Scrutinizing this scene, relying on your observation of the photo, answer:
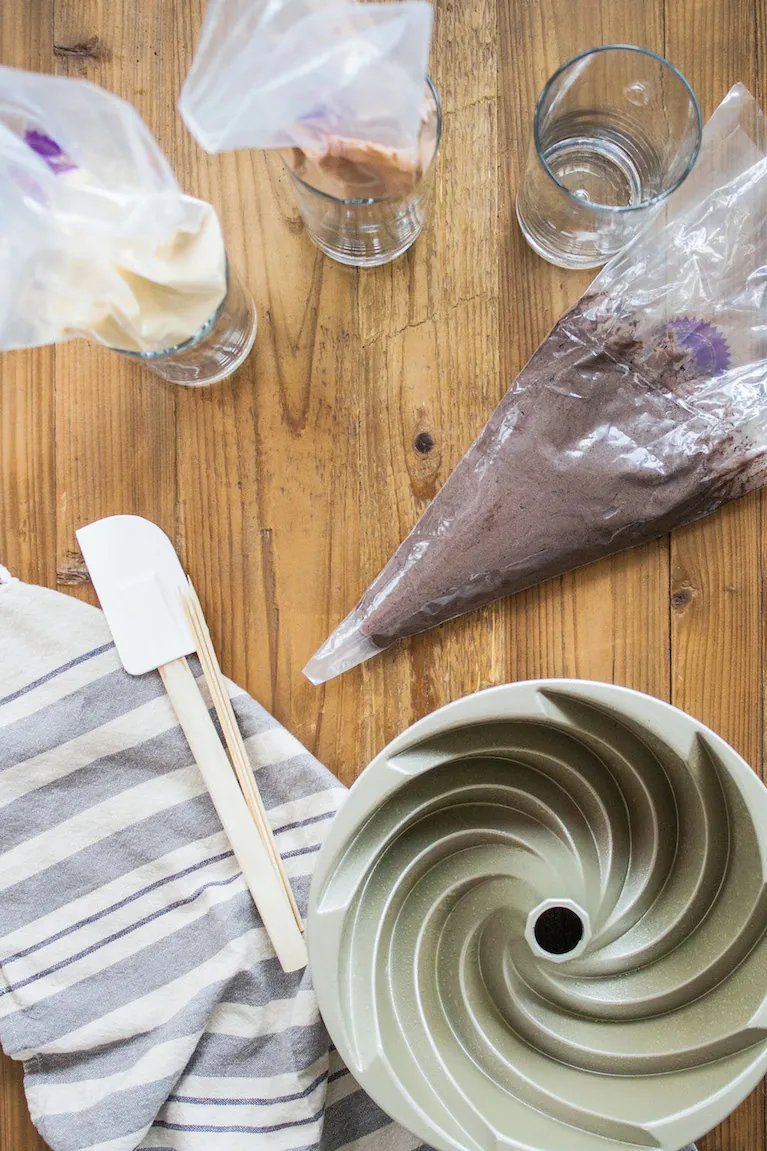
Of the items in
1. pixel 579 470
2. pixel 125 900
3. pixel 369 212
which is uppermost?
pixel 369 212

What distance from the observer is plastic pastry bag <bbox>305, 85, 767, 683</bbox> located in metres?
0.55

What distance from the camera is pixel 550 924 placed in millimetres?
492

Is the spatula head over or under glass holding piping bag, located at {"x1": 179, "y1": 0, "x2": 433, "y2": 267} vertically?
under

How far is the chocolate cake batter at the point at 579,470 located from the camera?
55cm

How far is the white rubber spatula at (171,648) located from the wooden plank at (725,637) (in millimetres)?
309

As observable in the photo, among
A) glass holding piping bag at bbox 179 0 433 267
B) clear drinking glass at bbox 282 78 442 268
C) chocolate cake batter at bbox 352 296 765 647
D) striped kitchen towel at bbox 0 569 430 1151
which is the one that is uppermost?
glass holding piping bag at bbox 179 0 433 267

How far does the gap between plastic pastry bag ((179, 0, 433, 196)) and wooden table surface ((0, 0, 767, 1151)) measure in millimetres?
144

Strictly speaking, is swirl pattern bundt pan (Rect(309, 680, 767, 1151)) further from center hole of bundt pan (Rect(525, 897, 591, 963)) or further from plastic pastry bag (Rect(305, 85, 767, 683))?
plastic pastry bag (Rect(305, 85, 767, 683))

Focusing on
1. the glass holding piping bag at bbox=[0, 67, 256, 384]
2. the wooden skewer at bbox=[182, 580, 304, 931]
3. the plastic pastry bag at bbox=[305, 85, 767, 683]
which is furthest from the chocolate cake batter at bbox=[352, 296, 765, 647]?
the glass holding piping bag at bbox=[0, 67, 256, 384]

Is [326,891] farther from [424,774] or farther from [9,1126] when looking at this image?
[9,1126]

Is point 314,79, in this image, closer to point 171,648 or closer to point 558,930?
point 171,648

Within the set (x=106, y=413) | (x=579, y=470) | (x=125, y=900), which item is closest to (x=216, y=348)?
(x=106, y=413)

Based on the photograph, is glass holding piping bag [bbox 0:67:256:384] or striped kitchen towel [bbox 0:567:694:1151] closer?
glass holding piping bag [bbox 0:67:256:384]

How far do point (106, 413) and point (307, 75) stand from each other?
27cm
